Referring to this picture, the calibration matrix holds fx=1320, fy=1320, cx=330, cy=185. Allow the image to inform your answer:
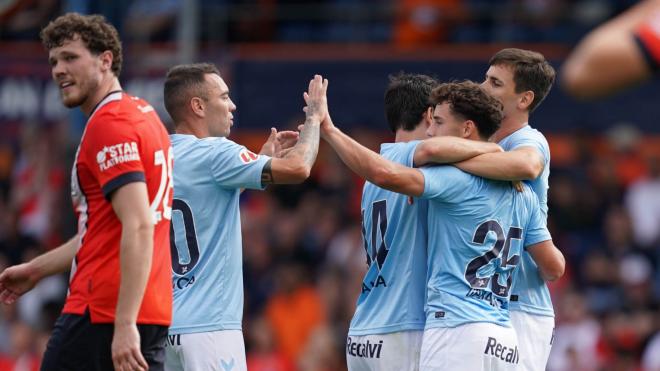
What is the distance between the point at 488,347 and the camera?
6809 millimetres

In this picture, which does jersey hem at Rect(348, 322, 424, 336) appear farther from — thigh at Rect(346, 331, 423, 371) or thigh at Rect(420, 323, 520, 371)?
thigh at Rect(420, 323, 520, 371)

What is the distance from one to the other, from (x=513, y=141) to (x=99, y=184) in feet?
8.33

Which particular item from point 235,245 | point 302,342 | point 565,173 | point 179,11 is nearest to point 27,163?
point 179,11

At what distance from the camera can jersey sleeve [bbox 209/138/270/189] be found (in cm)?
692

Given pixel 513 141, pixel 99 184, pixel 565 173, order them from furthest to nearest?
1. pixel 565 173
2. pixel 513 141
3. pixel 99 184

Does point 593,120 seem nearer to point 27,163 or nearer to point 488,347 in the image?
point 27,163

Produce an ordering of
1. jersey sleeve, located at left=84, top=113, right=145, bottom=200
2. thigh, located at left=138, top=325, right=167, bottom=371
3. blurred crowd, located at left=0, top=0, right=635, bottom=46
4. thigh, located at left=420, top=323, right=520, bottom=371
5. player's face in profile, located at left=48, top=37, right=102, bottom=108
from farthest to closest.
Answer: blurred crowd, located at left=0, top=0, right=635, bottom=46
thigh, located at left=420, top=323, right=520, bottom=371
player's face in profile, located at left=48, top=37, right=102, bottom=108
thigh, located at left=138, top=325, right=167, bottom=371
jersey sleeve, located at left=84, top=113, right=145, bottom=200

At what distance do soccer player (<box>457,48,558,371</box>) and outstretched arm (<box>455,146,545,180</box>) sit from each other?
288 mm

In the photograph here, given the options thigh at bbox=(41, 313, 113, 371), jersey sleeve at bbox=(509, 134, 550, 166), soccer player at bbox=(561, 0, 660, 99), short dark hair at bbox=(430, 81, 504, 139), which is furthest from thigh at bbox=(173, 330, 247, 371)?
soccer player at bbox=(561, 0, 660, 99)

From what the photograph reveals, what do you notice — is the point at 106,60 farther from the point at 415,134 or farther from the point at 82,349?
the point at 415,134

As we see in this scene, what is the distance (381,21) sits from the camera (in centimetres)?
1850

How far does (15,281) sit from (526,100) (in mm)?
3056

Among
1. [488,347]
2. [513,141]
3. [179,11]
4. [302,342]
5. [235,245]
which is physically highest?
[179,11]

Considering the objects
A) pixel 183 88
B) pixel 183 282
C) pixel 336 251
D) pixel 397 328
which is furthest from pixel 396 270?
pixel 336 251
